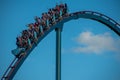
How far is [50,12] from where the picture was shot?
37.5ft

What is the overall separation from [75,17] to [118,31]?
1900 millimetres

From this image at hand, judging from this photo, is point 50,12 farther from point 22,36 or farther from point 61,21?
point 22,36

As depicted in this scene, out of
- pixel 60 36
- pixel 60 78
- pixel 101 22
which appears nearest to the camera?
pixel 60 78

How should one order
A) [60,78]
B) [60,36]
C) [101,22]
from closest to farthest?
1. [60,78]
2. [60,36]
3. [101,22]

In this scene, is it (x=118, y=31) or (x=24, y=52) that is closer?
(x=24, y=52)

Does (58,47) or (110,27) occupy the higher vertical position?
(110,27)

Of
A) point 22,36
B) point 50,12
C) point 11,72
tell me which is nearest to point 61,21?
point 50,12

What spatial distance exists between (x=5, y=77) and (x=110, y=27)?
4.04 metres

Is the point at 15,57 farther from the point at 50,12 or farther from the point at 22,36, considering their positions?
the point at 50,12

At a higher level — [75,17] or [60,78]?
[75,17]

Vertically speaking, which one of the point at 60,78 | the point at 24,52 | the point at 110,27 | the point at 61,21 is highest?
the point at 110,27

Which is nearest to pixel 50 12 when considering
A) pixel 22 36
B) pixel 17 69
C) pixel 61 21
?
pixel 61 21

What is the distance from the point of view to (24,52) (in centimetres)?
1074

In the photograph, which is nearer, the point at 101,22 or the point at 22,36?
the point at 22,36
